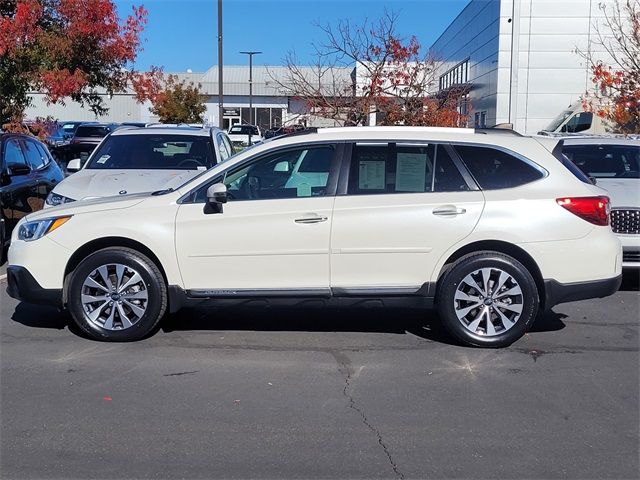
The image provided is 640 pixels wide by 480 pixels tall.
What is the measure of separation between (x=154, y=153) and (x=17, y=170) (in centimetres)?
181

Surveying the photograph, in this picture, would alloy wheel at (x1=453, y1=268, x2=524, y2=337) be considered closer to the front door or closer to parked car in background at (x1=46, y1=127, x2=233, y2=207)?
the front door

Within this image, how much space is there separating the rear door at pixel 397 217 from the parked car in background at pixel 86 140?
68.6ft

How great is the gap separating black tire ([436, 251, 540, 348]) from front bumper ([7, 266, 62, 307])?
10.5ft

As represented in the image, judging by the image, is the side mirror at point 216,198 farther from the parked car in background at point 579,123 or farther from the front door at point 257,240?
the parked car in background at point 579,123

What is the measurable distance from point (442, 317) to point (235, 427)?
2.30 meters

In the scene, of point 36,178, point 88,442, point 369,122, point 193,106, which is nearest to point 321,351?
point 88,442

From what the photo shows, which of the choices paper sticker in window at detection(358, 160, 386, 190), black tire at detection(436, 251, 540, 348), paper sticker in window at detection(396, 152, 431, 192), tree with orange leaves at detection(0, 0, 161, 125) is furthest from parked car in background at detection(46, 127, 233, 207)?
tree with orange leaves at detection(0, 0, 161, 125)

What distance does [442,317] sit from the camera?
6449 mm

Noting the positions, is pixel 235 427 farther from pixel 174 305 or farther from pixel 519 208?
pixel 519 208

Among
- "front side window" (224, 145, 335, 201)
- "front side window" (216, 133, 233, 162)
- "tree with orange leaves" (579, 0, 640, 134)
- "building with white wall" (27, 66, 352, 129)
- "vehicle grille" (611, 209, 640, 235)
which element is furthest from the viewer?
"building with white wall" (27, 66, 352, 129)

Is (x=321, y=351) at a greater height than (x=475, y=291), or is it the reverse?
(x=475, y=291)

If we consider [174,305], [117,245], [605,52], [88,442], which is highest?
[605,52]

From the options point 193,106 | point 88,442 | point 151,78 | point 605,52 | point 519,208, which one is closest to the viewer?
point 88,442

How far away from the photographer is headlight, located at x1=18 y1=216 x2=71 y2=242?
21.6ft
